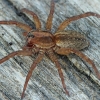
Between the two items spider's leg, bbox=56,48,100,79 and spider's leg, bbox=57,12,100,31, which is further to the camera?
spider's leg, bbox=57,12,100,31

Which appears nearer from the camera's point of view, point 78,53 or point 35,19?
point 78,53

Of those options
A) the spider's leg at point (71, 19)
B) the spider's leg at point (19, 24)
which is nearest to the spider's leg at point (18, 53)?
the spider's leg at point (19, 24)

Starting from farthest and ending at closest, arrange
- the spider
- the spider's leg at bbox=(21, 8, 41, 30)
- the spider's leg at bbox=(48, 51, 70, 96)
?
the spider's leg at bbox=(21, 8, 41, 30), the spider, the spider's leg at bbox=(48, 51, 70, 96)

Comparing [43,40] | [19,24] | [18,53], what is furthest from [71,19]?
[18,53]

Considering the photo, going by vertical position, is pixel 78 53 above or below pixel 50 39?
above

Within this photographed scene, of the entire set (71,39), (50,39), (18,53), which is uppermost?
(71,39)

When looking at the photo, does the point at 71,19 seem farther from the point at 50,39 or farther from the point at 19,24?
the point at 19,24

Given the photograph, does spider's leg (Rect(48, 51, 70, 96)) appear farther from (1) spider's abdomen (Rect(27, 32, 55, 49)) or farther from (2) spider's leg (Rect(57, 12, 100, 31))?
(2) spider's leg (Rect(57, 12, 100, 31))

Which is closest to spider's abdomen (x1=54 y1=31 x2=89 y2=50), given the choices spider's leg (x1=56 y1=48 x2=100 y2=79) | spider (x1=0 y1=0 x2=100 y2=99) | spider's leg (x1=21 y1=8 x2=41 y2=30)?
spider (x1=0 y1=0 x2=100 y2=99)

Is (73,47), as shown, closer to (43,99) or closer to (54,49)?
(54,49)
